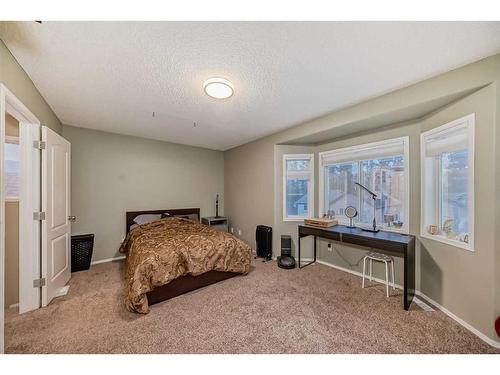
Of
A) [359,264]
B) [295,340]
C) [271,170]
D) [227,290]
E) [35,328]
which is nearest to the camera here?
[295,340]

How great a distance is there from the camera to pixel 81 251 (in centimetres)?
315

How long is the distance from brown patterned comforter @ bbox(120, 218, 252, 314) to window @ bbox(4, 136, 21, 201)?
1.49 metres

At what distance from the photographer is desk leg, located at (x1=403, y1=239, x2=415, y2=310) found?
2.04 meters

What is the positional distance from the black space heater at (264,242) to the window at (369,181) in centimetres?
110

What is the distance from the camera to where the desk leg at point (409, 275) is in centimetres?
204

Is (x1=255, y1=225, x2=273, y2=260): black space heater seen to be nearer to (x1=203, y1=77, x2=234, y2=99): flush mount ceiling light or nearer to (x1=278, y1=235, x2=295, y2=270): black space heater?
(x1=278, y1=235, x2=295, y2=270): black space heater

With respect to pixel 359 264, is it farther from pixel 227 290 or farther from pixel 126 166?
pixel 126 166

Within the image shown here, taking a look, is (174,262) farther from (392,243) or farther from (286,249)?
(392,243)

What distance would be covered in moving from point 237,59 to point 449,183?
2539 millimetres

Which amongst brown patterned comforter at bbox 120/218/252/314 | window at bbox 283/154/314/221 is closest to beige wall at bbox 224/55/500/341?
window at bbox 283/154/314/221

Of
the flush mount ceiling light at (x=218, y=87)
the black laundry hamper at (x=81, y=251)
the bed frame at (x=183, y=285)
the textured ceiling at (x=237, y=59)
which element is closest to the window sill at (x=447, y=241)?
the textured ceiling at (x=237, y=59)

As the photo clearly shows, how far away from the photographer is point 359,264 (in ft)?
9.76

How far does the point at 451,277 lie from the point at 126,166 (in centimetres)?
511
